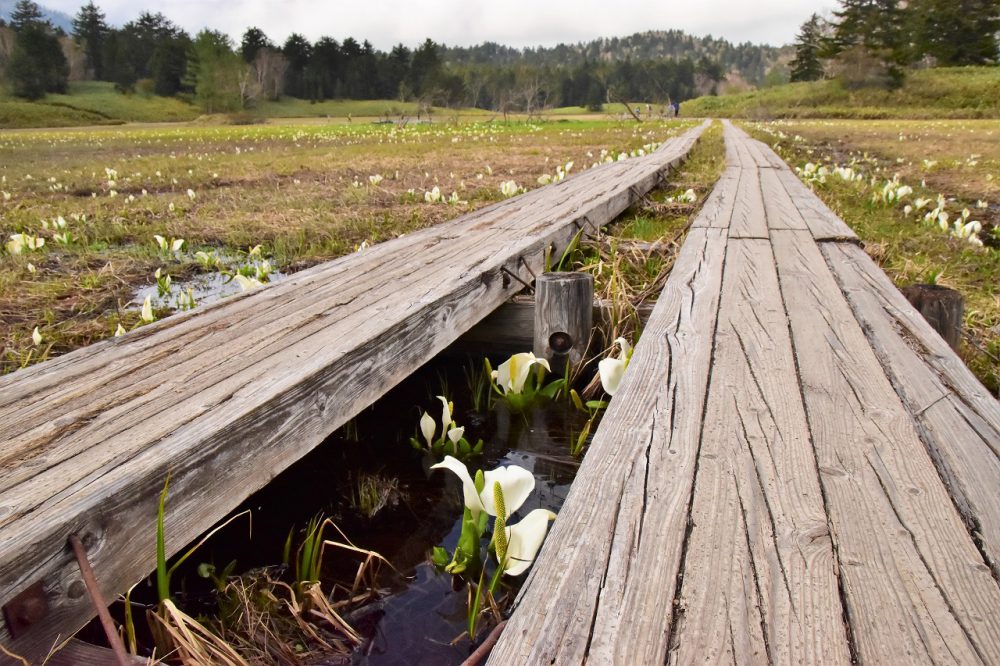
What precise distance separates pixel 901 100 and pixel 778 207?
165ft

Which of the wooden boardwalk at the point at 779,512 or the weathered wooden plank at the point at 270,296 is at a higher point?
the weathered wooden plank at the point at 270,296

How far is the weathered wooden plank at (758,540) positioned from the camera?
3.28ft

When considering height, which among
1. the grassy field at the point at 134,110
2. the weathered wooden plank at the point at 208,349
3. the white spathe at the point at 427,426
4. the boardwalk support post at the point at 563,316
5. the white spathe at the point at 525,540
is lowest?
the white spathe at the point at 427,426

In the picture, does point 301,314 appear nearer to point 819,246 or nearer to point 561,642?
point 561,642

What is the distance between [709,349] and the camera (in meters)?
2.20

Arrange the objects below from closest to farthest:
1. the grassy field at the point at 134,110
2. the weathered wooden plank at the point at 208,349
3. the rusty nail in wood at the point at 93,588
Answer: the rusty nail in wood at the point at 93,588
the weathered wooden plank at the point at 208,349
the grassy field at the point at 134,110

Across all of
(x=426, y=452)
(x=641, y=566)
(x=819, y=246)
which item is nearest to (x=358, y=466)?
(x=426, y=452)

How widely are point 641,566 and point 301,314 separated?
5.37ft

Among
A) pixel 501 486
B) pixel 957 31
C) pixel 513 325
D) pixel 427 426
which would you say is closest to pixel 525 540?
pixel 501 486

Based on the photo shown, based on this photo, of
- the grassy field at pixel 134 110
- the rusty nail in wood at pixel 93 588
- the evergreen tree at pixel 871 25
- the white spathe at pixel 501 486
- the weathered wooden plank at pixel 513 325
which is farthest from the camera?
the evergreen tree at pixel 871 25

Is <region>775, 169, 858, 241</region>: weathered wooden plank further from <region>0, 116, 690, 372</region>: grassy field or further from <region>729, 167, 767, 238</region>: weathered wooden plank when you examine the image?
<region>0, 116, 690, 372</region>: grassy field

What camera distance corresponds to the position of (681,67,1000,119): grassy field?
4109cm

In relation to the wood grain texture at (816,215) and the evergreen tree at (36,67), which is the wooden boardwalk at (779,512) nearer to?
the wood grain texture at (816,215)

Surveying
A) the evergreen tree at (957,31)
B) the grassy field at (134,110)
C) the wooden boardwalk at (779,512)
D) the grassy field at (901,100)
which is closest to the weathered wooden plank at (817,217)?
the wooden boardwalk at (779,512)
